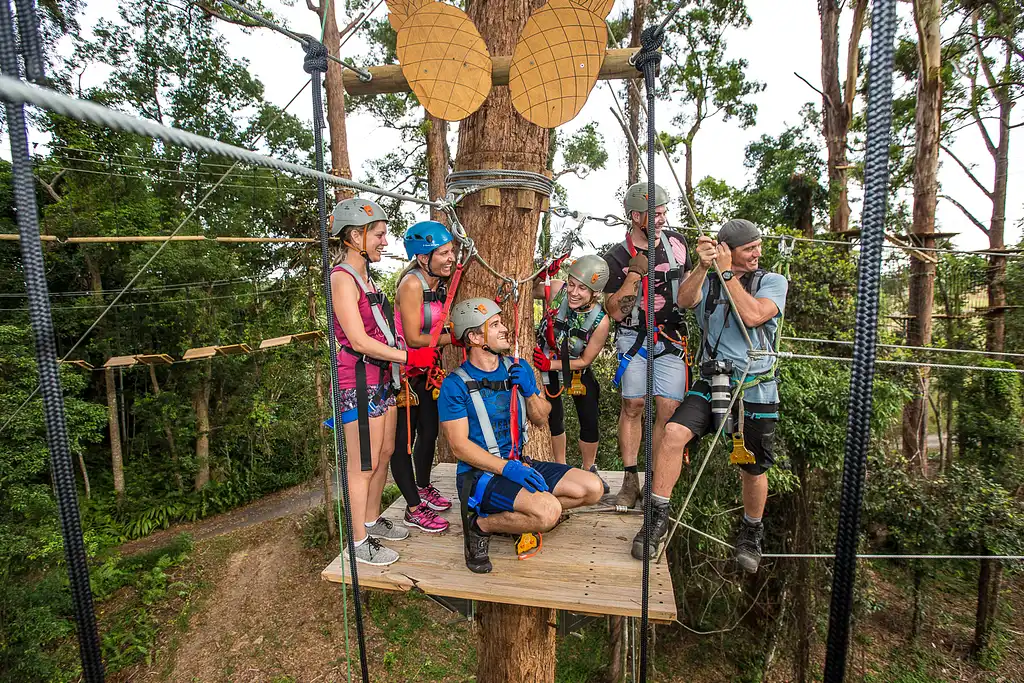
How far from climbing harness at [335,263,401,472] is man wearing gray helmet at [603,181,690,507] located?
4.12ft

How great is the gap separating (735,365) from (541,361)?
1103 millimetres

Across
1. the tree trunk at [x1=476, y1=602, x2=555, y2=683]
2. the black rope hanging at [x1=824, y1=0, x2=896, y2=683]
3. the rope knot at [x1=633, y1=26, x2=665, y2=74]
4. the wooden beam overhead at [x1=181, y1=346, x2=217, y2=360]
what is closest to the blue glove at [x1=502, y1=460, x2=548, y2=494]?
the tree trunk at [x1=476, y1=602, x2=555, y2=683]

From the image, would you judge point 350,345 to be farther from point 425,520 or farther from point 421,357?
point 425,520

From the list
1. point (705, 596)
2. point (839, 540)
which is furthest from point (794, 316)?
point (839, 540)

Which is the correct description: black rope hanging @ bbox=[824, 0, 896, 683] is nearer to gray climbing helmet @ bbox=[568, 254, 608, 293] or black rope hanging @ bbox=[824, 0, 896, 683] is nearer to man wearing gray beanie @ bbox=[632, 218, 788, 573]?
man wearing gray beanie @ bbox=[632, 218, 788, 573]

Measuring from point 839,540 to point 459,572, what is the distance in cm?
185

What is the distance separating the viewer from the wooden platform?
2174 mm

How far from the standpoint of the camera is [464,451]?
8.33 feet

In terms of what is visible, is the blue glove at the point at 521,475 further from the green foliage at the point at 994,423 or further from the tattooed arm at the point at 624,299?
the green foliage at the point at 994,423

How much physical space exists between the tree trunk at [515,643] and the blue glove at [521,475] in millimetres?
871

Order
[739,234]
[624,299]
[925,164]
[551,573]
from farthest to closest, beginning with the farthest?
[925,164] → [624,299] → [739,234] → [551,573]

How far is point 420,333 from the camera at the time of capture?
2.71 m

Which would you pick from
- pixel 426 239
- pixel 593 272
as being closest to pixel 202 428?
pixel 426 239

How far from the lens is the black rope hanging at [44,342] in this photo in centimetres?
91
